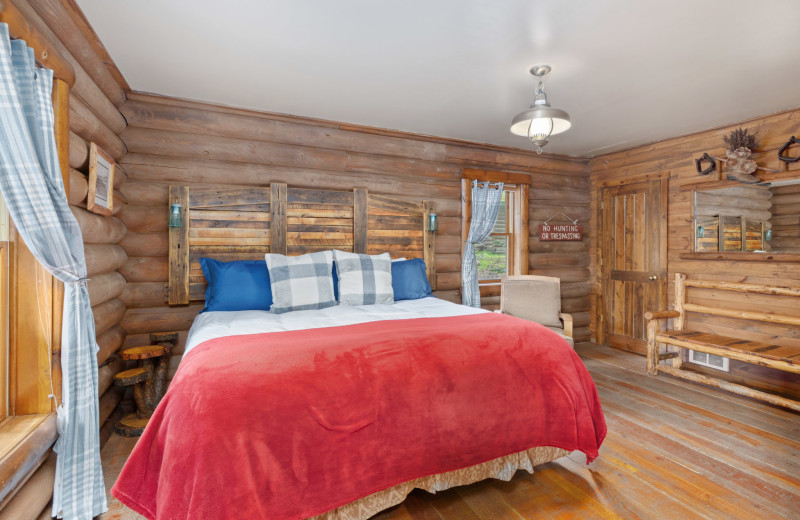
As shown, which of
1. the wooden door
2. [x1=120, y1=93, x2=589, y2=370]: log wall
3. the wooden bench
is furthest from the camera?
the wooden door

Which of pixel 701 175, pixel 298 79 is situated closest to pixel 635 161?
pixel 701 175

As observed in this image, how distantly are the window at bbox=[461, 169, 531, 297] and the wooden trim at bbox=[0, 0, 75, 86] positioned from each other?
399 centimetres

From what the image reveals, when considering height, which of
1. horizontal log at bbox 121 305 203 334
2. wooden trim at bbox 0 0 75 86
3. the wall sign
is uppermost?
wooden trim at bbox 0 0 75 86

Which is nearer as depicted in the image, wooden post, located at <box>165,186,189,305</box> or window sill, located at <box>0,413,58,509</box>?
window sill, located at <box>0,413,58,509</box>

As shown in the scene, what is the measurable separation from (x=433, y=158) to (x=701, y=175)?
2.90 m

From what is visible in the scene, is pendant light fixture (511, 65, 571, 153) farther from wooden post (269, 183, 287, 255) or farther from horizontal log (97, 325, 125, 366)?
horizontal log (97, 325, 125, 366)

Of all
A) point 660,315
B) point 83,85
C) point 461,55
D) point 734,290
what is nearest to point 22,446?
point 83,85

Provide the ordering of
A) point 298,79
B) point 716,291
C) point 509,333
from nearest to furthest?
point 509,333 < point 298,79 < point 716,291

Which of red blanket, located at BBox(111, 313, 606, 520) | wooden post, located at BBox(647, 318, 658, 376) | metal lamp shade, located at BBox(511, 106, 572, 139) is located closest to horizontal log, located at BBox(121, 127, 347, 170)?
metal lamp shade, located at BBox(511, 106, 572, 139)

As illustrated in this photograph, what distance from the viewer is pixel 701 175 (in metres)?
4.25

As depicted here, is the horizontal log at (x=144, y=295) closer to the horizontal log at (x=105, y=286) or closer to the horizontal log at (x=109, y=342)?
the horizontal log at (x=105, y=286)

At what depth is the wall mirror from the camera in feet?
11.8

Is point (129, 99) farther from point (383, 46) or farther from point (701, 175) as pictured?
point (701, 175)

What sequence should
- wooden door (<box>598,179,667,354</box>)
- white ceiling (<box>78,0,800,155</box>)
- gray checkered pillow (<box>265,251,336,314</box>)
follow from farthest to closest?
wooden door (<box>598,179,667,354</box>)
gray checkered pillow (<box>265,251,336,314</box>)
white ceiling (<box>78,0,800,155</box>)
